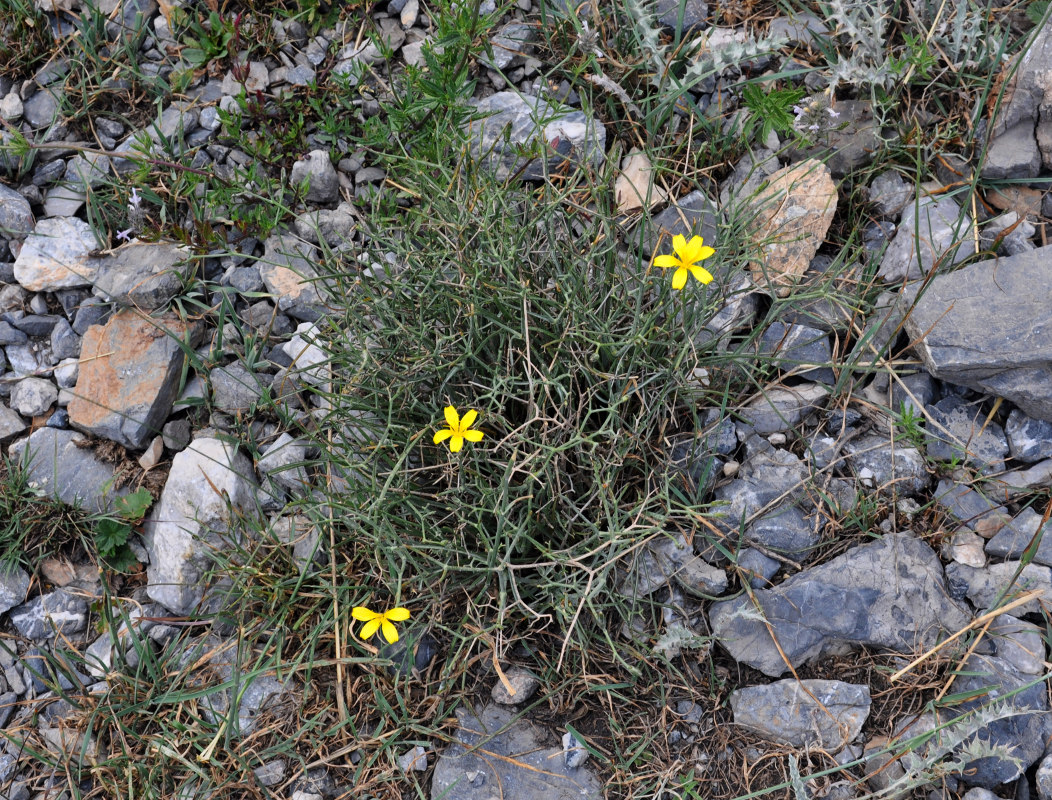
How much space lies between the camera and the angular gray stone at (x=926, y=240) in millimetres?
2492

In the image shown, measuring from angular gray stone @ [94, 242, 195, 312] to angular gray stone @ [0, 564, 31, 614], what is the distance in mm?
898

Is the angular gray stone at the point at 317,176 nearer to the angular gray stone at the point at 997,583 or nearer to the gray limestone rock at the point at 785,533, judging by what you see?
the gray limestone rock at the point at 785,533

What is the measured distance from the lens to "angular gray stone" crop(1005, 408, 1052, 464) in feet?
7.54

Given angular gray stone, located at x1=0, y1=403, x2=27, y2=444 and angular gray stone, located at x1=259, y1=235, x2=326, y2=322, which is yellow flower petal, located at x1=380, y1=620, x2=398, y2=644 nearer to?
angular gray stone, located at x1=259, y1=235, x2=326, y2=322

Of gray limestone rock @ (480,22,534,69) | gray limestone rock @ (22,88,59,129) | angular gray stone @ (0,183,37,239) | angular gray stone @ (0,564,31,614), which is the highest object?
gray limestone rock @ (480,22,534,69)

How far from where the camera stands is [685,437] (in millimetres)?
2404

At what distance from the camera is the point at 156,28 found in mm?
3168

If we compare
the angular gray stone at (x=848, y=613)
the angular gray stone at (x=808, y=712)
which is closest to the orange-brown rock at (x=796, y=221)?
the angular gray stone at (x=848, y=613)

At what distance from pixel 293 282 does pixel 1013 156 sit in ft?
7.47

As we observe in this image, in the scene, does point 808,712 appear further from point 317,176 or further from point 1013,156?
point 317,176

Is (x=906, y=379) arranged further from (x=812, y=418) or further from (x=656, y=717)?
(x=656, y=717)

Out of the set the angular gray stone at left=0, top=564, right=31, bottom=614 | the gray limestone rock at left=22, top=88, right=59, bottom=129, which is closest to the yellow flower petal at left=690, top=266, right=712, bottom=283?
the angular gray stone at left=0, top=564, right=31, bottom=614

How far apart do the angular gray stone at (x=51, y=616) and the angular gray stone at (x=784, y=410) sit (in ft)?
6.71

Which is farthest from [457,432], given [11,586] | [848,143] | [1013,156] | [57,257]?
[1013,156]
